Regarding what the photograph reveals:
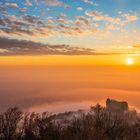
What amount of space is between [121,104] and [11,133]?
93.3 meters

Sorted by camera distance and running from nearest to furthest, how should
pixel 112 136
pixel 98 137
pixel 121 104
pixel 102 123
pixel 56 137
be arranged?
1. pixel 98 137
2. pixel 56 137
3. pixel 112 136
4. pixel 102 123
5. pixel 121 104

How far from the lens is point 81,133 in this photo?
2248 cm

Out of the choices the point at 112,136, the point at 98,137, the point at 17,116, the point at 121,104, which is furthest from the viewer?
the point at 121,104

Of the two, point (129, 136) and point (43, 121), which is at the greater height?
point (43, 121)

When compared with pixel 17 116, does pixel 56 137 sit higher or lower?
lower

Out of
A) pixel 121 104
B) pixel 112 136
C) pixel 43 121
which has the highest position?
pixel 43 121

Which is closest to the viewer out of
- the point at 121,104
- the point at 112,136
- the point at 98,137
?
the point at 98,137

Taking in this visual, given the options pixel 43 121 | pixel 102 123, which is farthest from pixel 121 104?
pixel 43 121

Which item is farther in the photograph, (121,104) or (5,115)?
(121,104)

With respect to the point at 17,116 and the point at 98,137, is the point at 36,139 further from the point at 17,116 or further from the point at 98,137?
the point at 98,137

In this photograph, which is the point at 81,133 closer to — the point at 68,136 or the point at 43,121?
the point at 68,136

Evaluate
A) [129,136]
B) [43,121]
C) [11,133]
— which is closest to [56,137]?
[43,121]

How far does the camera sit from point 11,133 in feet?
78.1

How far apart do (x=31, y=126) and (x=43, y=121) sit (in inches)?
52.8
